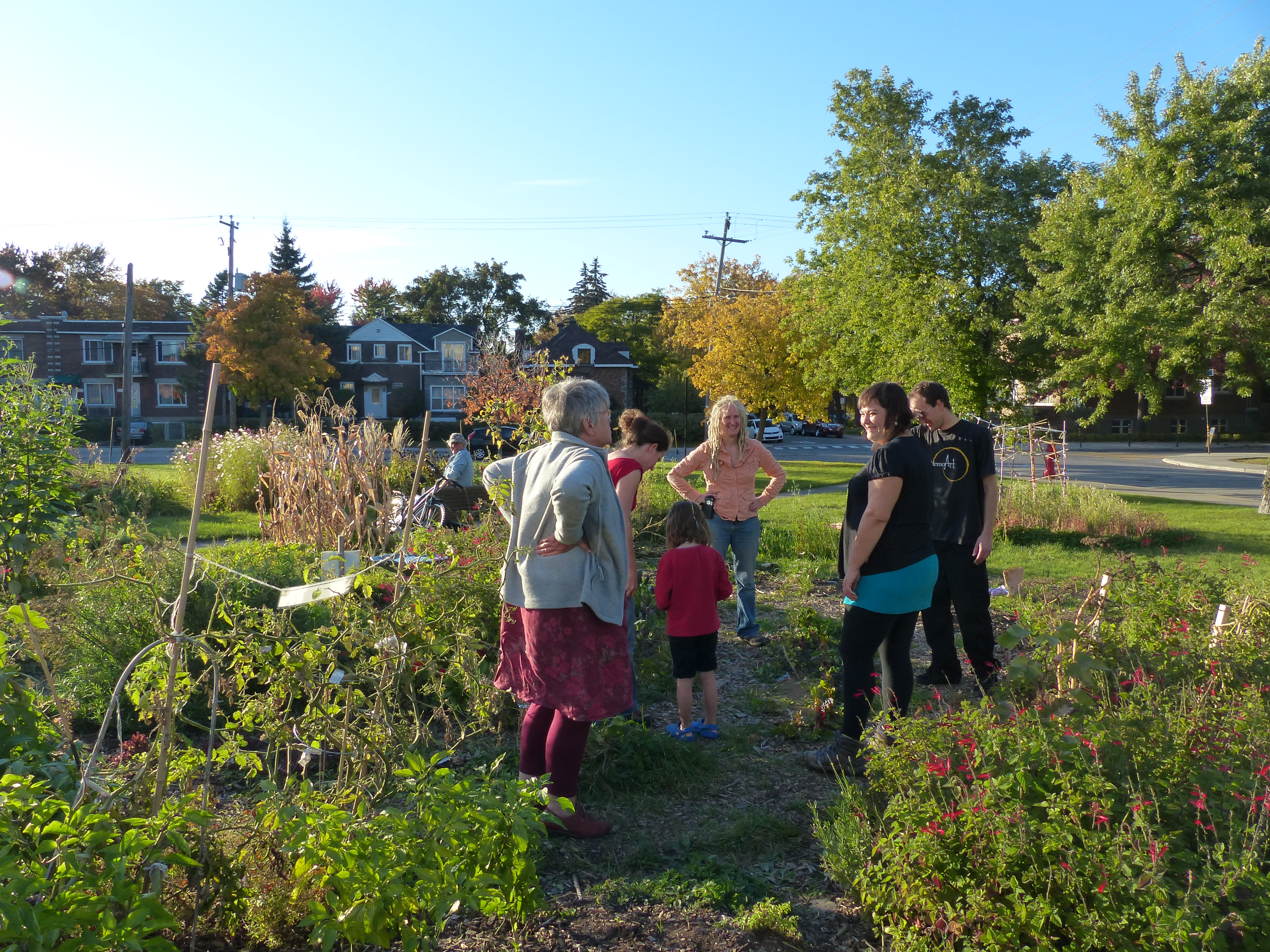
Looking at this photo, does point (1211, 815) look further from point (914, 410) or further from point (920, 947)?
point (914, 410)

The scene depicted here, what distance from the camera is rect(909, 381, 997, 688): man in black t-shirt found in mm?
5035

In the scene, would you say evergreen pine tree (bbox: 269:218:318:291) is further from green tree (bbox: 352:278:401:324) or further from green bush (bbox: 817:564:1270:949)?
green bush (bbox: 817:564:1270:949)

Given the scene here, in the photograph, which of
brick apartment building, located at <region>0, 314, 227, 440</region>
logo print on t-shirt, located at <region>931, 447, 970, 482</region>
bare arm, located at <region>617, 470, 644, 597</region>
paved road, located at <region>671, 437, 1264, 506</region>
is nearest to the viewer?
bare arm, located at <region>617, 470, 644, 597</region>

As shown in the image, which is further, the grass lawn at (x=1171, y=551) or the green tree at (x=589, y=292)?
the green tree at (x=589, y=292)

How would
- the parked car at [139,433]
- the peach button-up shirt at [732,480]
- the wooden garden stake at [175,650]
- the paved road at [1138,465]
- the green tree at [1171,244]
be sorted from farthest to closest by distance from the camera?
the parked car at [139,433]
the paved road at [1138,465]
the green tree at [1171,244]
the peach button-up shirt at [732,480]
the wooden garden stake at [175,650]

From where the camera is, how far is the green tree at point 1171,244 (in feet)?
42.5

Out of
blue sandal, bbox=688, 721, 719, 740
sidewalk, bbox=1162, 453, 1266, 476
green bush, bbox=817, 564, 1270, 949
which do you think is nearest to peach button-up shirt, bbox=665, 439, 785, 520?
blue sandal, bbox=688, 721, 719, 740

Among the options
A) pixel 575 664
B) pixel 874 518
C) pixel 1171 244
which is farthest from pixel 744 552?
pixel 1171 244

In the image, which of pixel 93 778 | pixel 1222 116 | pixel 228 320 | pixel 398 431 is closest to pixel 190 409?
pixel 228 320

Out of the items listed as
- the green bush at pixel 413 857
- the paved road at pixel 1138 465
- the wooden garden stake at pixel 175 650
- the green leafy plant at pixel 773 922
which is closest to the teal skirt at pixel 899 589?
the green leafy plant at pixel 773 922

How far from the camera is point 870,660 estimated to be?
4023 mm

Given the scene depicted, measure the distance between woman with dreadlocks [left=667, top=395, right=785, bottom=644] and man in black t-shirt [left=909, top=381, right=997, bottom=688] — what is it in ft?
3.98

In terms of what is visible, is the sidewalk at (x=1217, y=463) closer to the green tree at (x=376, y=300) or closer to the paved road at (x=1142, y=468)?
the paved road at (x=1142, y=468)

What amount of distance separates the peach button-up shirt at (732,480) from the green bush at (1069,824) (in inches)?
110
